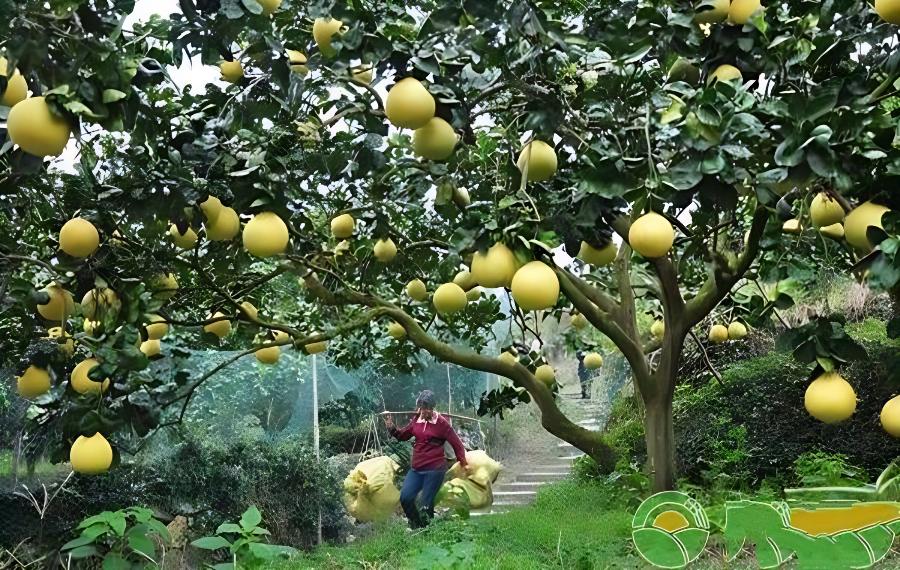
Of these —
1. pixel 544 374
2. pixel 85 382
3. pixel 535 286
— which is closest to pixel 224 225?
pixel 85 382

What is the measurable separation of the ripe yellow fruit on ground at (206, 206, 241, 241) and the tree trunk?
3.15m

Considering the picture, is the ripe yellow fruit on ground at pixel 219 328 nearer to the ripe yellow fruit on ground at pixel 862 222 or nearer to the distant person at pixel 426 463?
the distant person at pixel 426 463

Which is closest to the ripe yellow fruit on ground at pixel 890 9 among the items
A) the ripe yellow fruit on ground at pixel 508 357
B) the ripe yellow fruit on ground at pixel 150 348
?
the ripe yellow fruit on ground at pixel 150 348

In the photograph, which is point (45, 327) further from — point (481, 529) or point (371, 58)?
point (481, 529)

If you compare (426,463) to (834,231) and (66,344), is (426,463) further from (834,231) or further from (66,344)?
(834,231)

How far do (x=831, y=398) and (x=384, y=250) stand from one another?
7.21ft

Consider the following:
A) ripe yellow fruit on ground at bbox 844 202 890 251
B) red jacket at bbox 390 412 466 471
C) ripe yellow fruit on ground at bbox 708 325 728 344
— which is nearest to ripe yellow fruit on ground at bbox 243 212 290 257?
ripe yellow fruit on ground at bbox 844 202 890 251

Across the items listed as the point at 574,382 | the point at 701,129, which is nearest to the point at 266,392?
the point at 701,129

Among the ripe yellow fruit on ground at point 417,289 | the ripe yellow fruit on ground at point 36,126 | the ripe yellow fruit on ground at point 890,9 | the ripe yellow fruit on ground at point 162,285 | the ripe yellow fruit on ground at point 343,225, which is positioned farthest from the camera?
the ripe yellow fruit on ground at point 417,289

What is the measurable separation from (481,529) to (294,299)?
2.84 metres

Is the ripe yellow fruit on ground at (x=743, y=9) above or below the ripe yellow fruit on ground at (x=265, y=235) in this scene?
above

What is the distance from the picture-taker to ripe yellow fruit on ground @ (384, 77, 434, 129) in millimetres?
1886

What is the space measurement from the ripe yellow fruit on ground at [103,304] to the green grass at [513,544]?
1.86 metres

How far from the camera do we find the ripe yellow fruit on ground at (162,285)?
3.30 metres
